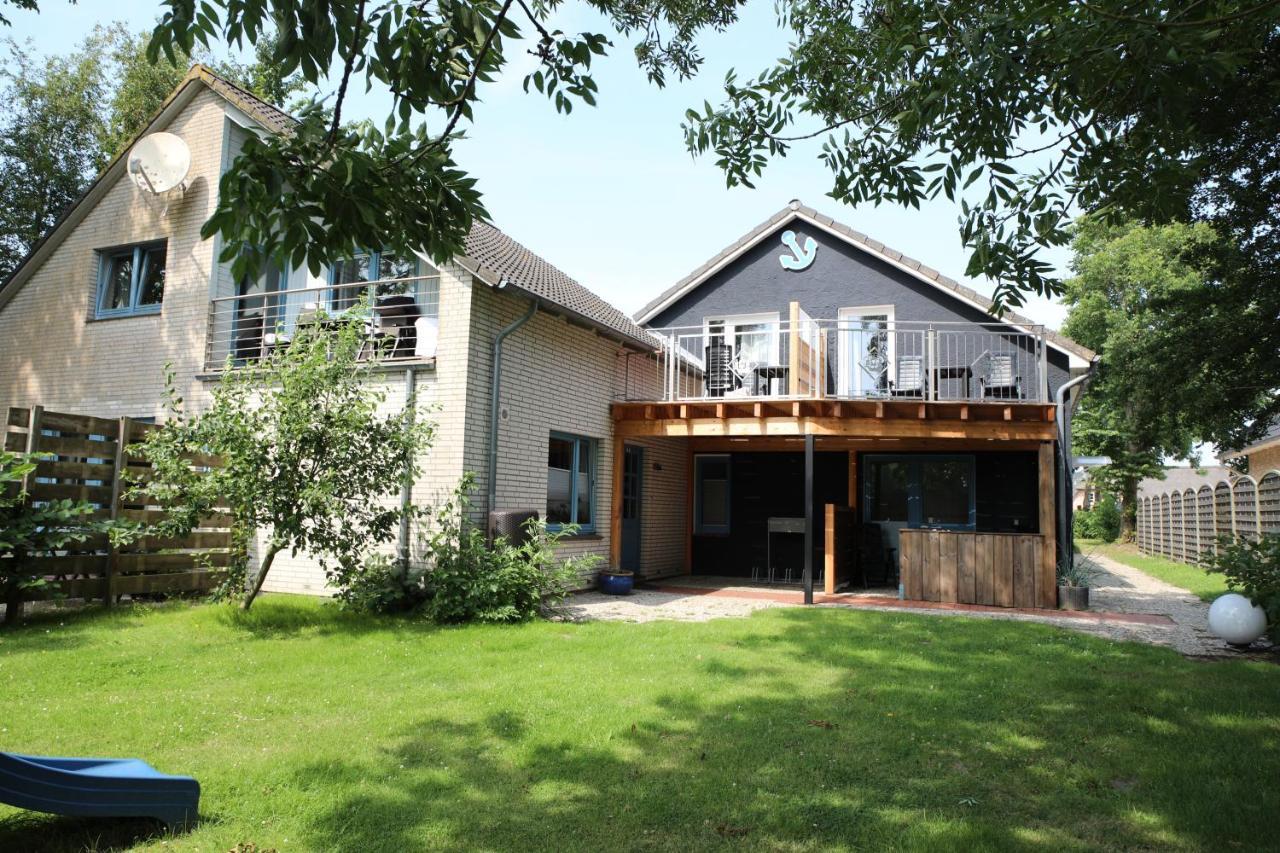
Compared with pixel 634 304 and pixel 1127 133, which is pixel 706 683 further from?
pixel 634 304

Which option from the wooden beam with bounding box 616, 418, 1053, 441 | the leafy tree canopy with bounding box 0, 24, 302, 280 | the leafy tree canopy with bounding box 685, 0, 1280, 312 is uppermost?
the leafy tree canopy with bounding box 0, 24, 302, 280

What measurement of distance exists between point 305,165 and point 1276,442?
29604mm

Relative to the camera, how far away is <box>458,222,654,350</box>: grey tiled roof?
967cm

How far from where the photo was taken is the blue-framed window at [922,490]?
567 inches

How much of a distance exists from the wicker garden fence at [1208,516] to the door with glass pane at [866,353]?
5.55 m

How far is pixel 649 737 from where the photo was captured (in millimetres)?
4617

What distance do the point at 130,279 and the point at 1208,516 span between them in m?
20.1

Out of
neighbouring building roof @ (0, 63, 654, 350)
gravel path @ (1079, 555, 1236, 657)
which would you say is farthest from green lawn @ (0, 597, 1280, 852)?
neighbouring building roof @ (0, 63, 654, 350)

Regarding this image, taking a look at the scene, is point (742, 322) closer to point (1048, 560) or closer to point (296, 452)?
point (1048, 560)

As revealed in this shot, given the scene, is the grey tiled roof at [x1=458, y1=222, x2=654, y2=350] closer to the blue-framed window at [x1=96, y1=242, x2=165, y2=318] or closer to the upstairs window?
the upstairs window

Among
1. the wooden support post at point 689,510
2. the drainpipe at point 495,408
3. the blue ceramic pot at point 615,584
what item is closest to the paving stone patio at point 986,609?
the blue ceramic pot at point 615,584

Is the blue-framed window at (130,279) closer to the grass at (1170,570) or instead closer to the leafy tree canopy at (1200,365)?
the leafy tree canopy at (1200,365)

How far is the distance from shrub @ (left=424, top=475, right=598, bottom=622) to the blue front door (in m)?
4.00

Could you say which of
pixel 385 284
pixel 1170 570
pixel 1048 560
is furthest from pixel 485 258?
pixel 1170 570
